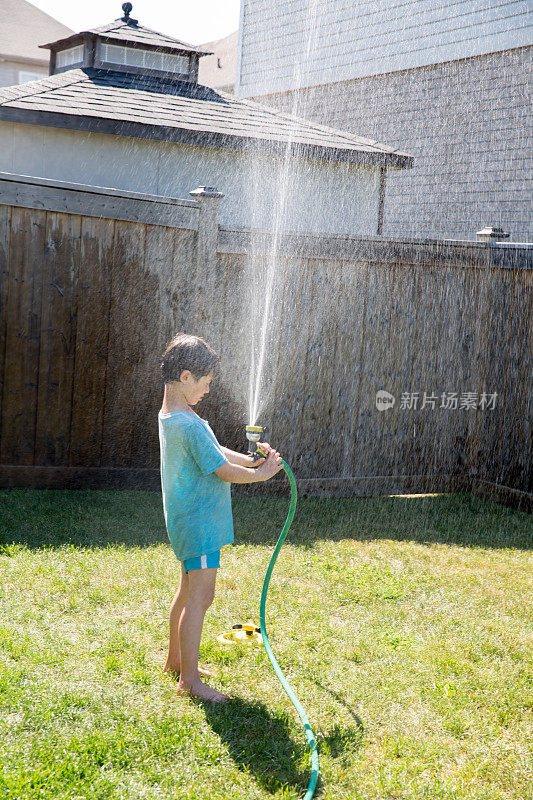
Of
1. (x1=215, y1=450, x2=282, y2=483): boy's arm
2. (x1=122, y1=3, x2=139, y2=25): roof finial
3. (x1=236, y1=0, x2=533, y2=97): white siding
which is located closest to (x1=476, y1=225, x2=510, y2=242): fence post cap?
(x1=215, y1=450, x2=282, y2=483): boy's arm

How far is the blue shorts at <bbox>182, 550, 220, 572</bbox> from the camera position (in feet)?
9.08

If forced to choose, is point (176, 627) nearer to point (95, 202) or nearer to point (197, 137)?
point (95, 202)

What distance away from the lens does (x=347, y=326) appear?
5953mm

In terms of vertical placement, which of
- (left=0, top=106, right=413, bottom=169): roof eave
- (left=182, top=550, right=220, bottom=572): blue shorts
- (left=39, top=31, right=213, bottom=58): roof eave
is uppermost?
(left=39, top=31, right=213, bottom=58): roof eave

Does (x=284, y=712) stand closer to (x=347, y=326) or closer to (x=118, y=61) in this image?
(x=347, y=326)

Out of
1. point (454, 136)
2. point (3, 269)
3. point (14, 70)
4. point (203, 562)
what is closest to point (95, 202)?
point (3, 269)

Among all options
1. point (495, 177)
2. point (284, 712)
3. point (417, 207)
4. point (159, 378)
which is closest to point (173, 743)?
point (284, 712)

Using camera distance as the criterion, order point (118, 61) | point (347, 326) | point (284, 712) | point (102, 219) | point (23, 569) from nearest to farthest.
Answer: point (284, 712), point (23, 569), point (102, 219), point (347, 326), point (118, 61)

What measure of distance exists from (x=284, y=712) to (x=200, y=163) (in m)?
6.61

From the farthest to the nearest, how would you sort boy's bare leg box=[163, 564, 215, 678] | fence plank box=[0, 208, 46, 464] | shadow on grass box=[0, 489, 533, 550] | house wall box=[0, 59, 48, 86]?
1. house wall box=[0, 59, 48, 86]
2. fence plank box=[0, 208, 46, 464]
3. shadow on grass box=[0, 489, 533, 550]
4. boy's bare leg box=[163, 564, 215, 678]

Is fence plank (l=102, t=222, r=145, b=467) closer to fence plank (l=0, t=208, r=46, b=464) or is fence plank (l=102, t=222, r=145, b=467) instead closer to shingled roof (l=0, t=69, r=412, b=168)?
fence plank (l=0, t=208, r=46, b=464)

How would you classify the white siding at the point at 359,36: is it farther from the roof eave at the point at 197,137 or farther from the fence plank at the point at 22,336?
the fence plank at the point at 22,336

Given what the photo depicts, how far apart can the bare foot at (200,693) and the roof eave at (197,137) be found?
6089mm

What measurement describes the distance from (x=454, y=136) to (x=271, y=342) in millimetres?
6196
